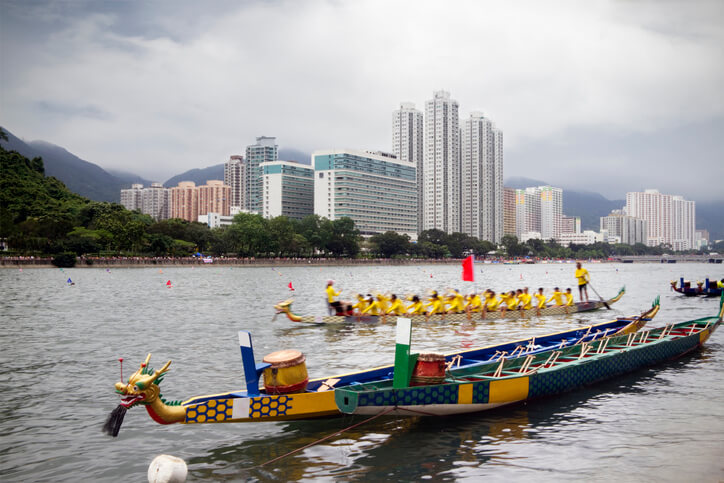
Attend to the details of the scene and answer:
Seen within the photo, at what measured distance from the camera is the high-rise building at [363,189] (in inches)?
6929

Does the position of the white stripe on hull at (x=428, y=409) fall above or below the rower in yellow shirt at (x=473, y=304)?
below

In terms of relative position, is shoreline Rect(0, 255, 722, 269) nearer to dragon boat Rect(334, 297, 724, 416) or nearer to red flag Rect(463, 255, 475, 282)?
red flag Rect(463, 255, 475, 282)

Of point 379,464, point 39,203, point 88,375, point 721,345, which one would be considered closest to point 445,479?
point 379,464

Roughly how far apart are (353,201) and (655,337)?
533 ft

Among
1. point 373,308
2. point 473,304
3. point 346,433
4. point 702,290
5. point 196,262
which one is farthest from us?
point 196,262

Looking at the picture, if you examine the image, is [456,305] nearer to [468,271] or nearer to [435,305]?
[435,305]

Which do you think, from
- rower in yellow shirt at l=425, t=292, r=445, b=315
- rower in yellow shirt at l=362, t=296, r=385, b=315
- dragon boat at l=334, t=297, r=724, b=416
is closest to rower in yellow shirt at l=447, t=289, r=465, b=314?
rower in yellow shirt at l=425, t=292, r=445, b=315

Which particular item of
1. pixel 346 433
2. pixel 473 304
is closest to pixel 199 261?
pixel 473 304

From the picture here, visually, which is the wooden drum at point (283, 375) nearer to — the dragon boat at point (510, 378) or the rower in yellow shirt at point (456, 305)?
the dragon boat at point (510, 378)

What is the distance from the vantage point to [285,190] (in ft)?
615

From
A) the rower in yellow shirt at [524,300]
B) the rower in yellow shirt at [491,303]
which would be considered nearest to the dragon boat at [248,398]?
the rower in yellow shirt at [491,303]

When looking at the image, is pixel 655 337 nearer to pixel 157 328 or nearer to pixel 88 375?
pixel 88 375

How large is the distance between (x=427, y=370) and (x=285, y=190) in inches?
7135

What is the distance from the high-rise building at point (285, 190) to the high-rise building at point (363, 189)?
38.3 feet
